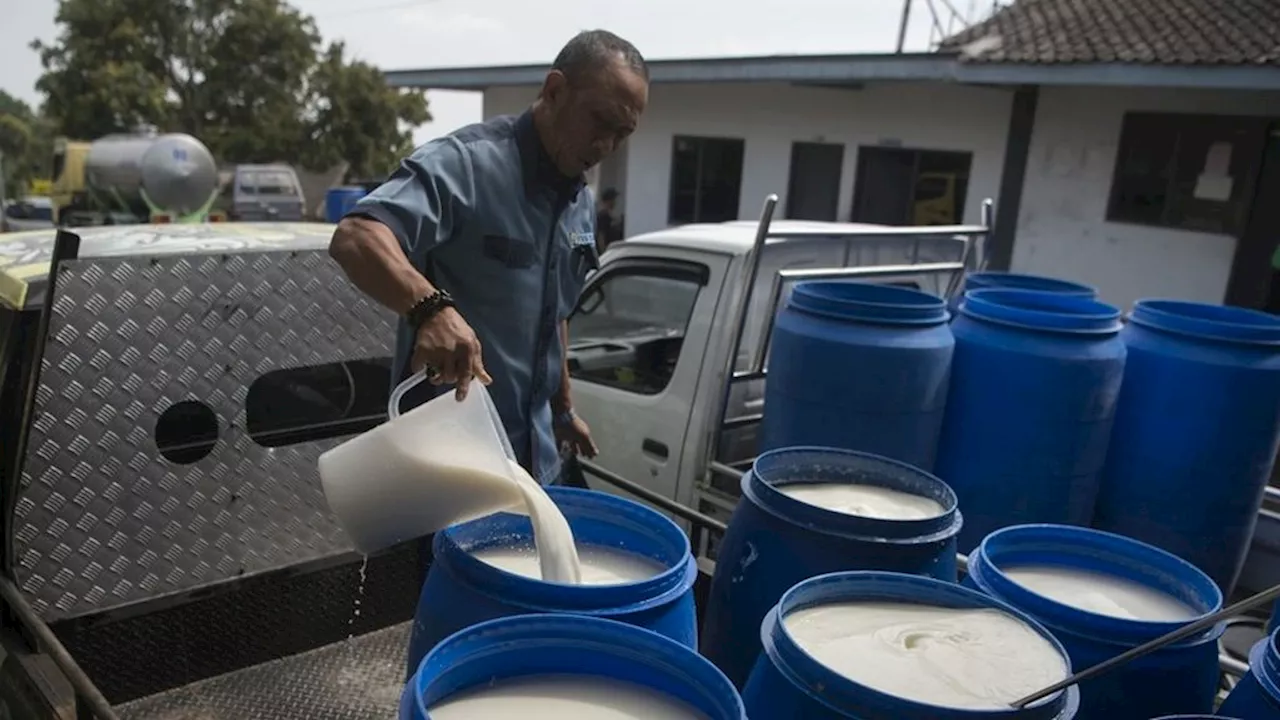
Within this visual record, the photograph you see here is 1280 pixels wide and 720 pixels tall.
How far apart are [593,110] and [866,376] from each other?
3.74 ft

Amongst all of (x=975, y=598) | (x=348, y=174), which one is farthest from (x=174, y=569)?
(x=348, y=174)

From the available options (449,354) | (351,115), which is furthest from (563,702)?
(351,115)

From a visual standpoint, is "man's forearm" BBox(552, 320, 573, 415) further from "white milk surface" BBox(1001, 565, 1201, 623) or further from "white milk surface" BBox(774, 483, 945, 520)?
"white milk surface" BBox(1001, 565, 1201, 623)

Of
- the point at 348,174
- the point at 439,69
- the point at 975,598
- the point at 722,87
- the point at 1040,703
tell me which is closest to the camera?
the point at 1040,703

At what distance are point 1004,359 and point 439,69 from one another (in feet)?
53.5

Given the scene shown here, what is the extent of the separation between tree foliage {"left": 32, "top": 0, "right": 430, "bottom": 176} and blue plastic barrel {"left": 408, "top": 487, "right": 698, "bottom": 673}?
91.7ft

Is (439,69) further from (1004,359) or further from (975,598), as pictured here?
(975,598)

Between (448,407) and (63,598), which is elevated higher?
(448,407)

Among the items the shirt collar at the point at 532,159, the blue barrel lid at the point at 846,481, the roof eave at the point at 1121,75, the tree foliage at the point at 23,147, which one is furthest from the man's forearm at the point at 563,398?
the tree foliage at the point at 23,147

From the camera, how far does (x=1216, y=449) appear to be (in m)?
2.77

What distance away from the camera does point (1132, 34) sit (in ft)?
31.5

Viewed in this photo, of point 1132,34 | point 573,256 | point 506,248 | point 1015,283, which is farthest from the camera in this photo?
point 1132,34

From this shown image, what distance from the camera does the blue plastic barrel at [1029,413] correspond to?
8.87 ft

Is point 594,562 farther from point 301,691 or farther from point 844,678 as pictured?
point 301,691
